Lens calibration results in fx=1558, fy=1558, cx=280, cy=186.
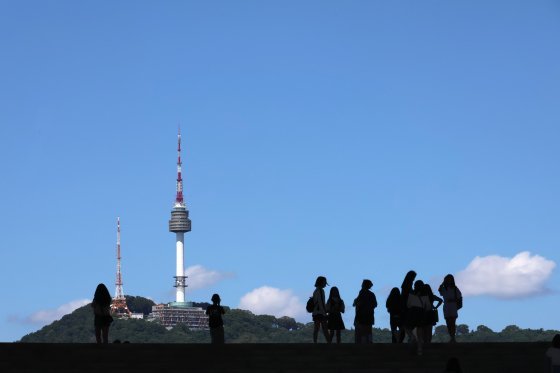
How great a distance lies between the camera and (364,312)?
110 feet

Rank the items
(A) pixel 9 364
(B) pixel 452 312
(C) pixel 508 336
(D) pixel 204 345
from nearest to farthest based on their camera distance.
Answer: (A) pixel 9 364 → (D) pixel 204 345 → (B) pixel 452 312 → (C) pixel 508 336

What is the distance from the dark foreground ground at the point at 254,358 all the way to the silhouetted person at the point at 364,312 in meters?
2.17

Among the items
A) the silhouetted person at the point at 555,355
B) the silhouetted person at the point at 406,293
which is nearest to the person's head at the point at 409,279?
the silhouetted person at the point at 406,293

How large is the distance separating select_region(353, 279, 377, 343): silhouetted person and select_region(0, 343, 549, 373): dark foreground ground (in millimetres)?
2171

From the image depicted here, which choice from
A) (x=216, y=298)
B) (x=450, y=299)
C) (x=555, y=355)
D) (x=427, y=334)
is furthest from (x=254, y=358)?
(x=555, y=355)

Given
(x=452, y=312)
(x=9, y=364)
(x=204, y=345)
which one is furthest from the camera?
(x=452, y=312)

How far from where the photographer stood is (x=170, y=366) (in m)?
29.9

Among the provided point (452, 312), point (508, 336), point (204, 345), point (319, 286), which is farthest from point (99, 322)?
point (508, 336)

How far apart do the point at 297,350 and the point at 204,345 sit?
1855 millimetres

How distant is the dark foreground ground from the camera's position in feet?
96.8

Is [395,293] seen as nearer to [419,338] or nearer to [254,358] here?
[419,338]

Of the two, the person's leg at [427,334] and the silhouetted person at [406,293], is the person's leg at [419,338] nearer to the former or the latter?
the silhouetted person at [406,293]

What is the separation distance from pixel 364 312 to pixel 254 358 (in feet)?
12.7

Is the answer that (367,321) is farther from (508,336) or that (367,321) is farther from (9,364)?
(508,336)
